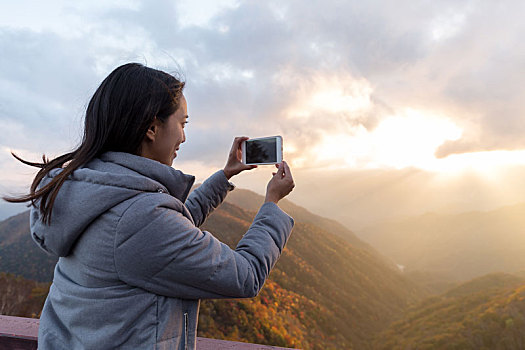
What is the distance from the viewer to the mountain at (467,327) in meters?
8.80

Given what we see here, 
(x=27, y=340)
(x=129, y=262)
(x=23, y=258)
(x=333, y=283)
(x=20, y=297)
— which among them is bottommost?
(x=333, y=283)

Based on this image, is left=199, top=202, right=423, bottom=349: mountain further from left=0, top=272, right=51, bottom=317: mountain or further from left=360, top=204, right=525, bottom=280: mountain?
left=360, top=204, right=525, bottom=280: mountain

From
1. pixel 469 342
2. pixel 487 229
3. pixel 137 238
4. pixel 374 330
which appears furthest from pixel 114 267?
pixel 487 229

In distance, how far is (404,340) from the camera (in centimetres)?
1319

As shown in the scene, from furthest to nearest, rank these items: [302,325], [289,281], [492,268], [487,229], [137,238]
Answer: [487,229] → [492,268] → [289,281] → [302,325] → [137,238]

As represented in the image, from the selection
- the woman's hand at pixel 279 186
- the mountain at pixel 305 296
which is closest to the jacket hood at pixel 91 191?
the woman's hand at pixel 279 186

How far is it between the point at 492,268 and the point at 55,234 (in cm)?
4827

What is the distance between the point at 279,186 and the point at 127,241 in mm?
750

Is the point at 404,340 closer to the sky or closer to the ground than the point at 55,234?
closer to the ground

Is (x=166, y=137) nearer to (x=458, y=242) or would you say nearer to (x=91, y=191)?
(x=91, y=191)

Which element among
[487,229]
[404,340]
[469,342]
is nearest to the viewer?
[469,342]

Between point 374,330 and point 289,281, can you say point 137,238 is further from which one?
point 374,330

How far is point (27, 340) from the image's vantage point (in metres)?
1.85

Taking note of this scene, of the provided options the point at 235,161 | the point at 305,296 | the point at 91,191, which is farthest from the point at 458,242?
the point at 91,191
